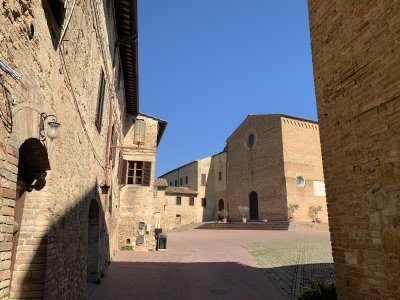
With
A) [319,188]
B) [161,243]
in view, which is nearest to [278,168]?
[319,188]

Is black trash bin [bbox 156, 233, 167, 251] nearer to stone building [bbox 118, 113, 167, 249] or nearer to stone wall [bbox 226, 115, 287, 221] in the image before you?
stone building [bbox 118, 113, 167, 249]

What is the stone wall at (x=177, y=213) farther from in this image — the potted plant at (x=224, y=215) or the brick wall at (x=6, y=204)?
the brick wall at (x=6, y=204)

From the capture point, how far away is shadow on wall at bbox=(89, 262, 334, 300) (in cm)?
827

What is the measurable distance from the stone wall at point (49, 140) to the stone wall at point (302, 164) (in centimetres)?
2545

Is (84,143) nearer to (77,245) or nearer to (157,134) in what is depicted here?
(77,245)

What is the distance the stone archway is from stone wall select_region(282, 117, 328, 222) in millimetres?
22946

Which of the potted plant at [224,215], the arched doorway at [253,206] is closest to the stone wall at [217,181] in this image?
the potted plant at [224,215]

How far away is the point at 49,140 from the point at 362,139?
4.04 m

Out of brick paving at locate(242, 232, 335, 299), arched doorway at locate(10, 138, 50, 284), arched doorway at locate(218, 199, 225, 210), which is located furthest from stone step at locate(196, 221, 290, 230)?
arched doorway at locate(10, 138, 50, 284)

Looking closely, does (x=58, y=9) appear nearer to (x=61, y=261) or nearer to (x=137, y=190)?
(x=61, y=261)

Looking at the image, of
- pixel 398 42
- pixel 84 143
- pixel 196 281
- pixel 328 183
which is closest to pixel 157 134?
pixel 196 281

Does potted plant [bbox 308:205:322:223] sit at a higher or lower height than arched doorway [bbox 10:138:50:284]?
higher

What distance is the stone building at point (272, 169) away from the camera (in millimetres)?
30562

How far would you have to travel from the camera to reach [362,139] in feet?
15.4
